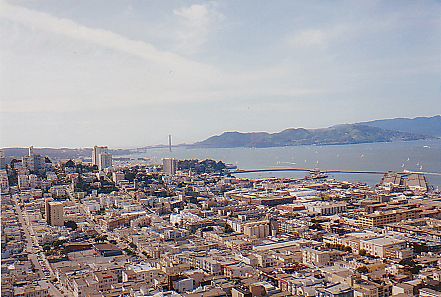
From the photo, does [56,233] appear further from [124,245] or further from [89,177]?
[89,177]

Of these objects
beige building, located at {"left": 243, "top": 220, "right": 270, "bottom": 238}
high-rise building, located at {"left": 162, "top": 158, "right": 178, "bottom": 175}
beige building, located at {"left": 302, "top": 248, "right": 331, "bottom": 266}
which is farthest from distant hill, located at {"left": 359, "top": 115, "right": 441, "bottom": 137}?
beige building, located at {"left": 302, "top": 248, "right": 331, "bottom": 266}

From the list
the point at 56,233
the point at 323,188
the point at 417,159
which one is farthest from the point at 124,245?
the point at 417,159

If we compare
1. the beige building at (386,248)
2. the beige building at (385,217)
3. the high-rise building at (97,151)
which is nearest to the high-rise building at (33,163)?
the high-rise building at (97,151)

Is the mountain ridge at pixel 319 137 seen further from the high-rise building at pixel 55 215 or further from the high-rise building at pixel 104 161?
the high-rise building at pixel 55 215

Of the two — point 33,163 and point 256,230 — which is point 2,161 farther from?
point 256,230

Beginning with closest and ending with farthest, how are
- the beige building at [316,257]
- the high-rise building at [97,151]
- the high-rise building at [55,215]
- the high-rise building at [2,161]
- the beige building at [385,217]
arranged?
1. the beige building at [316,257]
2. the beige building at [385,217]
3. the high-rise building at [55,215]
4. the high-rise building at [2,161]
5. the high-rise building at [97,151]

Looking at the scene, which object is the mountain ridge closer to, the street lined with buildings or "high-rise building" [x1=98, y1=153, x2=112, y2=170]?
"high-rise building" [x1=98, y1=153, x2=112, y2=170]

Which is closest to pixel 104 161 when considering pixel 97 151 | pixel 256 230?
pixel 97 151

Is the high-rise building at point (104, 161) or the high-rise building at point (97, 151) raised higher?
the high-rise building at point (97, 151)
